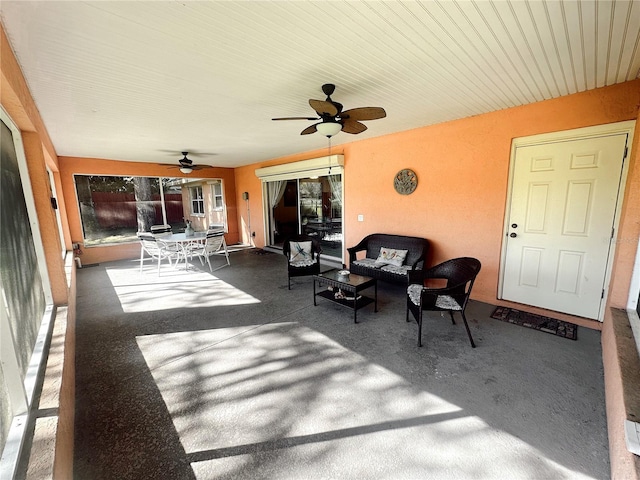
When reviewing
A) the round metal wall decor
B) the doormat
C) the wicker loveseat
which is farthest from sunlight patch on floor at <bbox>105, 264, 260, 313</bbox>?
the doormat

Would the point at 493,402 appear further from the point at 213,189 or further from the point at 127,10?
the point at 213,189

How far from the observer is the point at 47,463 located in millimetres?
1034

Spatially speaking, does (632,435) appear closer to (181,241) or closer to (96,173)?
(181,241)

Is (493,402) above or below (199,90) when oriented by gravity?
below

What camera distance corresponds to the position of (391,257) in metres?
4.13

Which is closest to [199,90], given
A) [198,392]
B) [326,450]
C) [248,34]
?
[248,34]

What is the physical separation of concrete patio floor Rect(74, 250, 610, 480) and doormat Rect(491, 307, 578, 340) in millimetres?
108

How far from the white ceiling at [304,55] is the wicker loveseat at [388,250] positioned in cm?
179

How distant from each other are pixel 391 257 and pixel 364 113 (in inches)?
91.2

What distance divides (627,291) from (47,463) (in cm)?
372

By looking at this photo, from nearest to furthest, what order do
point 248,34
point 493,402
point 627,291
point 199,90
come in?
point 248,34 → point 493,402 → point 627,291 → point 199,90

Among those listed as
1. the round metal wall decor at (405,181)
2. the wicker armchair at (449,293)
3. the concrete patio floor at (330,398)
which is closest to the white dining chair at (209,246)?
the concrete patio floor at (330,398)

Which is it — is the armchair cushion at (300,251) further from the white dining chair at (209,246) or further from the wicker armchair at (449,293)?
the wicker armchair at (449,293)

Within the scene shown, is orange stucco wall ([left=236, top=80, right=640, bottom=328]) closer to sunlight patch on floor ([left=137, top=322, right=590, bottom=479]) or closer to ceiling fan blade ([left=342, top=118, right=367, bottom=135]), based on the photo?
ceiling fan blade ([left=342, top=118, right=367, bottom=135])
